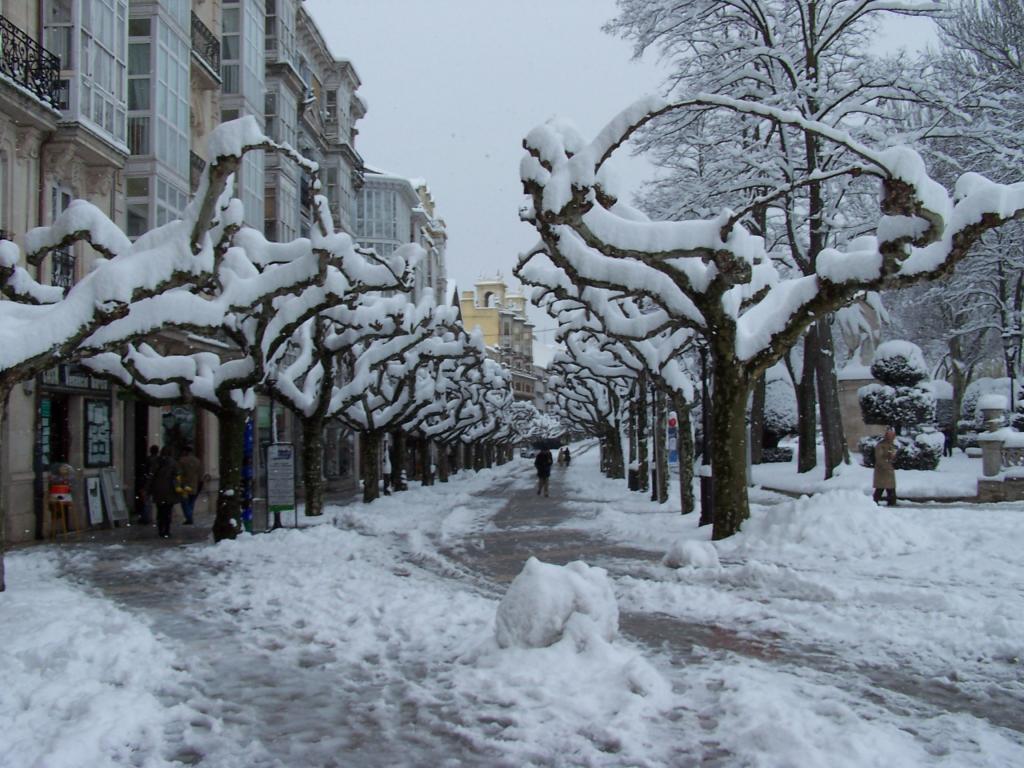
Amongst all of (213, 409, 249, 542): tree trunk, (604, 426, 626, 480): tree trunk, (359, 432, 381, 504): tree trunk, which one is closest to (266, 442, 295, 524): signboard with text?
(213, 409, 249, 542): tree trunk

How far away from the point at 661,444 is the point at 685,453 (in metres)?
3.78

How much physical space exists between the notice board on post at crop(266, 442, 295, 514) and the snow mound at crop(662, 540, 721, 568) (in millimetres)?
8737

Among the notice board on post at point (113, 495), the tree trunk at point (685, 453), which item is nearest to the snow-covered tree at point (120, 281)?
the notice board on post at point (113, 495)

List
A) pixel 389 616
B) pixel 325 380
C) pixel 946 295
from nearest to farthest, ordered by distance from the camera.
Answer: pixel 389 616
pixel 325 380
pixel 946 295

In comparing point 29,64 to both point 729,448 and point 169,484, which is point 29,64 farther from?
point 729,448

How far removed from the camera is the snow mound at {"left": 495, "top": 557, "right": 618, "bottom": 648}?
7203mm

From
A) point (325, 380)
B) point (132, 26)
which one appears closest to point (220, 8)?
point (132, 26)

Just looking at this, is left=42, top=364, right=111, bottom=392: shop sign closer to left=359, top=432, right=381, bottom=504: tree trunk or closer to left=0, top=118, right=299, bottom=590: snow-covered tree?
left=0, top=118, right=299, bottom=590: snow-covered tree

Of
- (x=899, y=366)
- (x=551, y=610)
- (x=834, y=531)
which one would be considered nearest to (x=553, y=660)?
(x=551, y=610)

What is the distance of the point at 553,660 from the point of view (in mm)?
6859

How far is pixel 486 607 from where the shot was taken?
954 centimetres

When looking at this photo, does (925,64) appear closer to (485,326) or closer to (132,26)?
(132,26)

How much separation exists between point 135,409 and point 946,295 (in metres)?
25.1

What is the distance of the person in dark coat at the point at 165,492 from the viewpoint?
18.7 m
